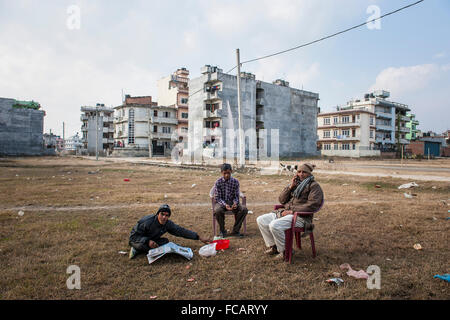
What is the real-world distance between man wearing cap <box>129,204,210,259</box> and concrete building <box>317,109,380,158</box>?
61.5 m

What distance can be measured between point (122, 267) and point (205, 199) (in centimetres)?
588

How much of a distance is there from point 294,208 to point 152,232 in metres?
2.30

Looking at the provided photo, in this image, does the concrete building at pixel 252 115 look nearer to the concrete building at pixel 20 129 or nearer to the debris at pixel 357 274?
the concrete building at pixel 20 129

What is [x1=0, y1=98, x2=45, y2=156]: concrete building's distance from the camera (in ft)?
172

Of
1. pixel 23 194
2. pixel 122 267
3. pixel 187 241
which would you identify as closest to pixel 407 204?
pixel 187 241

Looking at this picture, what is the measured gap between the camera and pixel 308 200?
181 inches

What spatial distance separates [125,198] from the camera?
9914 mm

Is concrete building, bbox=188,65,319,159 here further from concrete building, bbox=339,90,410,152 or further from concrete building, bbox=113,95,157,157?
concrete building, bbox=339,90,410,152

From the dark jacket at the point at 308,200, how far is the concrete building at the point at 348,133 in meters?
60.7

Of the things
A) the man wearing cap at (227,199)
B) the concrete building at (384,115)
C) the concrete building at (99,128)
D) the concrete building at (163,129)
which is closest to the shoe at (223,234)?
the man wearing cap at (227,199)

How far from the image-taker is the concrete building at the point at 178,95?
62.7 meters

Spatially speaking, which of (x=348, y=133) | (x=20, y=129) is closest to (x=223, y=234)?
(x=20, y=129)

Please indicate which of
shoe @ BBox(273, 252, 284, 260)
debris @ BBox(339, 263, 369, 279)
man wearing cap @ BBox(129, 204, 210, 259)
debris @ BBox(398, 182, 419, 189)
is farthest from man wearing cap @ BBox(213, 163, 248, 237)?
debris @ BBox(398, 182, 419, 189)
